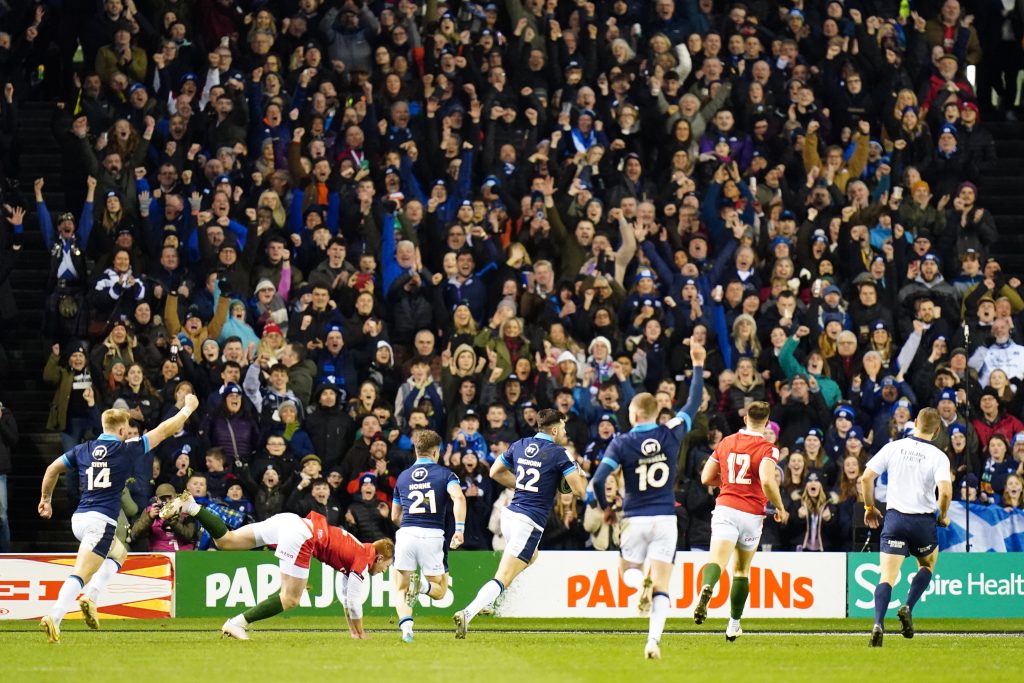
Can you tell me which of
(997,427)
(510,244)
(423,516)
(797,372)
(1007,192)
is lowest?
(423,516)

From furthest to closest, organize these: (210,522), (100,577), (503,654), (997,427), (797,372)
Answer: (797,372) → (997,427) → (100,577) → (210,522) → (503,654)

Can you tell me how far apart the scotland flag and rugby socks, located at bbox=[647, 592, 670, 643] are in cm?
795

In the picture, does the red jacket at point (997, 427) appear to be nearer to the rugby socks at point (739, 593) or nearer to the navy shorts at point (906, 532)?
the navy shorts at point (906, 532)

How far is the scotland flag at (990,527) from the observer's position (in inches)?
874

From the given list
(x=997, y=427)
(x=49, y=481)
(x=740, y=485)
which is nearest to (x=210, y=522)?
(x=49, y=481)

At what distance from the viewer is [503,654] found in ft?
52.1

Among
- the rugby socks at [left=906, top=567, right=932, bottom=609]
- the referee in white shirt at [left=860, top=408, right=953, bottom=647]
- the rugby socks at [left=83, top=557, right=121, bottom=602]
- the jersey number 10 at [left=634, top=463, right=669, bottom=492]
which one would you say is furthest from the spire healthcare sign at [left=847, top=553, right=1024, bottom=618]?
the rugby socks at [left=83, top=557, right=121, bottom=602]

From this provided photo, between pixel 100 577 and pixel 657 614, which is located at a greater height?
pixel 100 577

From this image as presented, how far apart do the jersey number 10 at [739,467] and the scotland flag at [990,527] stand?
6460 mm

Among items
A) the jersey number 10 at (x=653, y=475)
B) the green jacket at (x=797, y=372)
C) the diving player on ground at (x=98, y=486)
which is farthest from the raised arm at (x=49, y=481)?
the green jacket at (x=797, y=372)

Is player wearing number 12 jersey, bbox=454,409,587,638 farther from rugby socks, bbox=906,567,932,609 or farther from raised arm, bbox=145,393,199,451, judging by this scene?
Result: rugby socks, bbox=906,567,932,609

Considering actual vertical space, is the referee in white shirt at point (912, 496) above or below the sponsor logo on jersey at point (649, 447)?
below

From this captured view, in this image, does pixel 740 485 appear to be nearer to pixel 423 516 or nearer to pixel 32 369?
pixel 423 516

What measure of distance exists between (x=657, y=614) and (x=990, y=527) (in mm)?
8351
